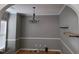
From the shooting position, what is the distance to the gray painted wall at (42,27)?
7.84 m

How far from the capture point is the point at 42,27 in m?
7.91

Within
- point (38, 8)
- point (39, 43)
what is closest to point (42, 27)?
point (39, 43)

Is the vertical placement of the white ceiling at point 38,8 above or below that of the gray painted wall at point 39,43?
above

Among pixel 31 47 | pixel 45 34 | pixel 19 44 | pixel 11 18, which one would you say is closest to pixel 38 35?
pixel 45 34

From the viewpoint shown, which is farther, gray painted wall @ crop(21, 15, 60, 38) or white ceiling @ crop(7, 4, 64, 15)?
gray painted wall @ crop(21, 15, 60, 38)

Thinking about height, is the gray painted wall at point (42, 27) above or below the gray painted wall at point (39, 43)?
above

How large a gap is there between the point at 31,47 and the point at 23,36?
3.25ft

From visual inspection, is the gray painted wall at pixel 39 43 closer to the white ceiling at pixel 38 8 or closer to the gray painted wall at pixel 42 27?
the gray painted wall at pixel 42 27

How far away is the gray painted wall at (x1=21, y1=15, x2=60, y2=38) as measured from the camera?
7.84 metres

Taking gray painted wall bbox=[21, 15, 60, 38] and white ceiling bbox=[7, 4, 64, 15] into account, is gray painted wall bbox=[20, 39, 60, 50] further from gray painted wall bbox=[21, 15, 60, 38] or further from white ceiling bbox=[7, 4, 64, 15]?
white ceiling bbox=[7, 4, 64, 15]

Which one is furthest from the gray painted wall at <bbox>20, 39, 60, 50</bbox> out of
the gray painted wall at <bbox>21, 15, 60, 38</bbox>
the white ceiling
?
the white ceiling

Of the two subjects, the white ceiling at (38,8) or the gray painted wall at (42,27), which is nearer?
the white ceiling at (38,8)

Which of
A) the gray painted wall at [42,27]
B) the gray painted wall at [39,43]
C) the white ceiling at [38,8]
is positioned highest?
the white ceiling at [38,8]

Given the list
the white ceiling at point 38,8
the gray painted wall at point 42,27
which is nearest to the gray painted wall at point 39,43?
the gray painted wall at point 42,27
